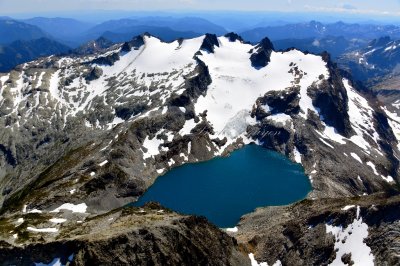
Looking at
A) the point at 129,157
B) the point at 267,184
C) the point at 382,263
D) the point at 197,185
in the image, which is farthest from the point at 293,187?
the point at 382,263

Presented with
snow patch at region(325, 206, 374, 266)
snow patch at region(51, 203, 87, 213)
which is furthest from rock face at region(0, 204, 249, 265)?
snow patch at region(51, 203, 87, 213)

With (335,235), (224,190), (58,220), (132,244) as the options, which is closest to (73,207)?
(58,220)

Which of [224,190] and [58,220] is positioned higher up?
[58,220]

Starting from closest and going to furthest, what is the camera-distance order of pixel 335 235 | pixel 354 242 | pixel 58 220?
pixel 354 242 → pixel 335 235 → pixel 58 220

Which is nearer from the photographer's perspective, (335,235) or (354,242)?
(354,242)

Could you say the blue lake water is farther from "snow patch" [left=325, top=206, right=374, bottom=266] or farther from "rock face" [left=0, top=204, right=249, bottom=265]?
"snow patch" [left=325, top=206, right=374, bottom=266]

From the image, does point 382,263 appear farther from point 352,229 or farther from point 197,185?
point 197,185

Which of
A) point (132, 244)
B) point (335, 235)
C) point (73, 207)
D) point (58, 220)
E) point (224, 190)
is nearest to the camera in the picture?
point (132, 244)

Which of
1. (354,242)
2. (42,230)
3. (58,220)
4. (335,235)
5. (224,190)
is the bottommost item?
(224,190)

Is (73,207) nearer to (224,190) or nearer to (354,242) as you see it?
(224,190)
